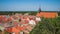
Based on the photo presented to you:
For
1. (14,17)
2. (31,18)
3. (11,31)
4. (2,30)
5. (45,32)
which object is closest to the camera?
(45,32)

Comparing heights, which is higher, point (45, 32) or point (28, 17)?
point (45, 32)

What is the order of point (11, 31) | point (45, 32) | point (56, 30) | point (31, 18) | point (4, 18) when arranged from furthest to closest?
point (31, 18), point (4, 18), point (11, 31), point (56, 30), point (45, 32)

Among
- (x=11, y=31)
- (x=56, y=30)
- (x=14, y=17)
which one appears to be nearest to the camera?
(x=56, y=30)

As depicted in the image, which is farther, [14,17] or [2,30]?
[14,17]

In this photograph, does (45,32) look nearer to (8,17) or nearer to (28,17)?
(8,17)

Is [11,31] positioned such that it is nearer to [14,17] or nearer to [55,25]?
[55,25]

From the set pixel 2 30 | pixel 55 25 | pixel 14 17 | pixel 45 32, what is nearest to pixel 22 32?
pixel 2 30

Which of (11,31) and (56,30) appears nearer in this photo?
(56,30)

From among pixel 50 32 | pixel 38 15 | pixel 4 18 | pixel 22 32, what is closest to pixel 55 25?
pixel 50 32

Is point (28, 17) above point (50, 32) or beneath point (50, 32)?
beneath
